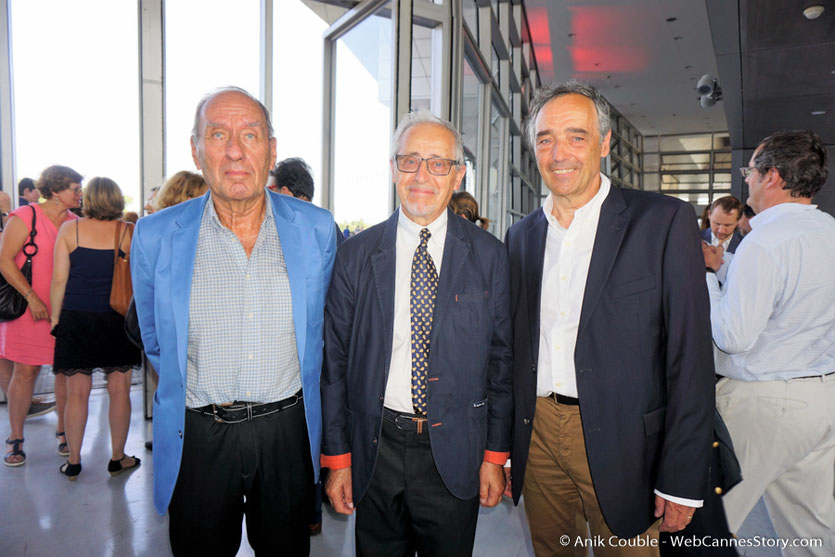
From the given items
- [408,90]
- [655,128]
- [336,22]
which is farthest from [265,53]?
[655,128]

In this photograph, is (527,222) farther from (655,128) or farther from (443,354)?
(655,128)

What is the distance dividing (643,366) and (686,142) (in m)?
21.2

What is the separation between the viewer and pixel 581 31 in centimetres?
1012

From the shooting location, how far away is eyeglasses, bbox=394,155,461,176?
147 cm

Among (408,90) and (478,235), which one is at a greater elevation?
(408,90)

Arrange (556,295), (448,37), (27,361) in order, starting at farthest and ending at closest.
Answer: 1. (448,37)
2. (27,361)
3. (556,295)

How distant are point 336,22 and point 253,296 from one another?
4.33 meters

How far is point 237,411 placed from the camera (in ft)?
4.84

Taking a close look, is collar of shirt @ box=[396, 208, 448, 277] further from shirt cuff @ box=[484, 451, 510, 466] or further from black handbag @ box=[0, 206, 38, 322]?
black handbag @ box=[0, 206, 38, 322]

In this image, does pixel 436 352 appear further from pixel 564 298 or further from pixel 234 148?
pixel 234 148

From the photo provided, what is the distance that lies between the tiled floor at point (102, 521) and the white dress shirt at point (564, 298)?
140 cm

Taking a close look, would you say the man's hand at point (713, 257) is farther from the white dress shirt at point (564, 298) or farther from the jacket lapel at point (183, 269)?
the jacket lapel at point (183, 269)

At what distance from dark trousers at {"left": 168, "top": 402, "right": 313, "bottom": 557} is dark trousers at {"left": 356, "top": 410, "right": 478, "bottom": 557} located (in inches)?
10.4

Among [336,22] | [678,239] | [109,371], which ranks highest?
[336,22]
